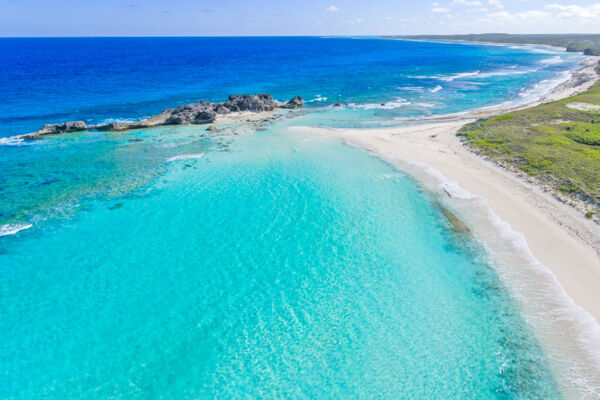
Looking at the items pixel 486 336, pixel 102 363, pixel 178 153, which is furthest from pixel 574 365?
pixel 178 153

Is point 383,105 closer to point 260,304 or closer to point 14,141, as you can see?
point 260,304

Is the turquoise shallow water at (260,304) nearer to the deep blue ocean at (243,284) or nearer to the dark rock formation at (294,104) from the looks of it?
the deep blue ocean at (243,284)

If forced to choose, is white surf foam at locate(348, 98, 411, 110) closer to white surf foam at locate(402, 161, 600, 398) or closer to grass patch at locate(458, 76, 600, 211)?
grass patch at locate(458, 76, 600, 211)

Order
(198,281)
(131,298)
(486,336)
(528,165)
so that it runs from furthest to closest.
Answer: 1. (528,165)
2. (198,281)
3. (131,298)
4. (486,336)

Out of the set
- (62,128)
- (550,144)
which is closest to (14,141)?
(62,128)

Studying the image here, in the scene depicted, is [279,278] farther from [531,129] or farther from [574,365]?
[531,129]

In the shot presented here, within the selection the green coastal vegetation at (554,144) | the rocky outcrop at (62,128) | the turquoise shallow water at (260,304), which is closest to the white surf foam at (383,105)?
Answer: the green coastal vegetation at (554,144)
